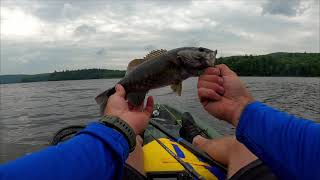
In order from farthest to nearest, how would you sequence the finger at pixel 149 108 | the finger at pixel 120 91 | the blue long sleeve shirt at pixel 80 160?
the finger at pixel 120 91
the finger at pixel 149 108
the blue long sleeve shirt at pixel 80 160

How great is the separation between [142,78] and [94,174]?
1804 millimetres

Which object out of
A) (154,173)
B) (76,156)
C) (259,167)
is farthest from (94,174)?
(154,173)

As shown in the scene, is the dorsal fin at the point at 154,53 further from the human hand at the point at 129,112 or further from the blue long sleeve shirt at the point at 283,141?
the blue long sleeve shirt at the point at 283,141

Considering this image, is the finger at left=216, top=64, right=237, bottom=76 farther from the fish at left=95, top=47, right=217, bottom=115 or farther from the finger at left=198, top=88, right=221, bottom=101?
the finger at left=198, top=88, right=221, bottom=101

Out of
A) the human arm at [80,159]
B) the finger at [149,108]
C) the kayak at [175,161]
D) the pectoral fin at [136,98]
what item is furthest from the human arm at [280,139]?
the kayak at [175,161]

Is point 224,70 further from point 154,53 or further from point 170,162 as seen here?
point 170,162

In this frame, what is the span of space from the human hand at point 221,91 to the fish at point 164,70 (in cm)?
11

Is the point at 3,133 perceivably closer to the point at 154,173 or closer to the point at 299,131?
the point at 154,173

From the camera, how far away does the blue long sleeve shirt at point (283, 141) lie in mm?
2625

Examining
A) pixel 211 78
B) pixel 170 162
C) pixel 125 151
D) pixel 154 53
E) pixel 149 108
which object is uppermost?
pixel 154 53

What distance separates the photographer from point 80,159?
2.25 m

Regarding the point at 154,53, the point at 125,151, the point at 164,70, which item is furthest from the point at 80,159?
the point at 154,53

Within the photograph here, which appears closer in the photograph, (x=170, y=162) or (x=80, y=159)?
(x=80, y=159)

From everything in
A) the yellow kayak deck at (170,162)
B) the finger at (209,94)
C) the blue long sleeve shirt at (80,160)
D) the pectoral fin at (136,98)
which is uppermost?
the finger at (209,94)
